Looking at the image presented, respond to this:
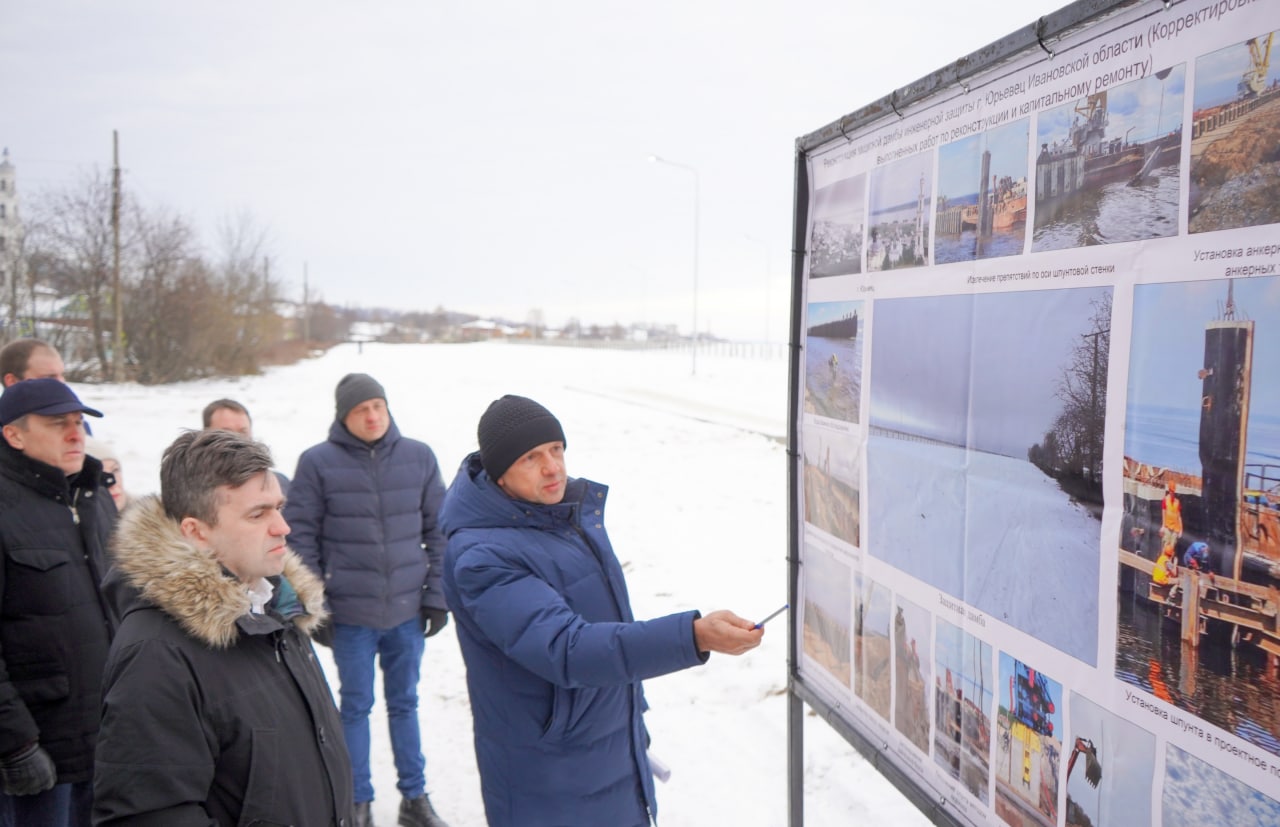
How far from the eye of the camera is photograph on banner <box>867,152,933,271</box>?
6.36ft

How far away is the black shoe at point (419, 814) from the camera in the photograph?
3.70 m

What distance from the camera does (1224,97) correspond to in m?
1.23

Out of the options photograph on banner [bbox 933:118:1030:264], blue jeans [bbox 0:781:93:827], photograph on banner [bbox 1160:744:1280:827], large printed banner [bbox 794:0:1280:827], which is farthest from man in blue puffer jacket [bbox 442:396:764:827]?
blue jeans [bbox 0:781:93:827]

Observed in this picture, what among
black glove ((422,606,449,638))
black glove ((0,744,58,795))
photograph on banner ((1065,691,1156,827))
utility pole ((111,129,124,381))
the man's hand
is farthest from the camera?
utility pole ((111,129,124,381))

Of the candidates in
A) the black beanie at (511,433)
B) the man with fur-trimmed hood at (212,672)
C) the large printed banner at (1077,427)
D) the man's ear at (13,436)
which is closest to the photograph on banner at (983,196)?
the large printed banner at (1077,427)

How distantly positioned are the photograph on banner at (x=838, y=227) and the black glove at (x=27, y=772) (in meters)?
2.93

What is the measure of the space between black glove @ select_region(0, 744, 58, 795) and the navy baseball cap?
1.11 meters

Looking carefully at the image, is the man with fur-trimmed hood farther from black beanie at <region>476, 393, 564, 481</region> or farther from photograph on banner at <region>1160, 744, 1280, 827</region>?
photograph on banner at <region>1160, 744, 1280, 827</region>

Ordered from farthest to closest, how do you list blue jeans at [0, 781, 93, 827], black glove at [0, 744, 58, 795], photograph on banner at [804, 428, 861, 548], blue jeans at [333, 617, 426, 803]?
1. blue jeans at [333, 617, 426, 803]
2. blue jeans at [0, 781, 93, 827]
3. black glove at [0, 744, 58, 795]
4. photograph on banner at [804, 428, 861, 548]

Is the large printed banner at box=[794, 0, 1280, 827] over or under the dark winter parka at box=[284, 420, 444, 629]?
over

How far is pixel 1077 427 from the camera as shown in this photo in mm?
1511

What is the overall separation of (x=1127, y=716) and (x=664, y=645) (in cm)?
92

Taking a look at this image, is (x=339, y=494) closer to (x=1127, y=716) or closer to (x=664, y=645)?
(x=664, y=645)

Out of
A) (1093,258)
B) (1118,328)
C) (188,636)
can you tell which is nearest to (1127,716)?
(1118,328)
